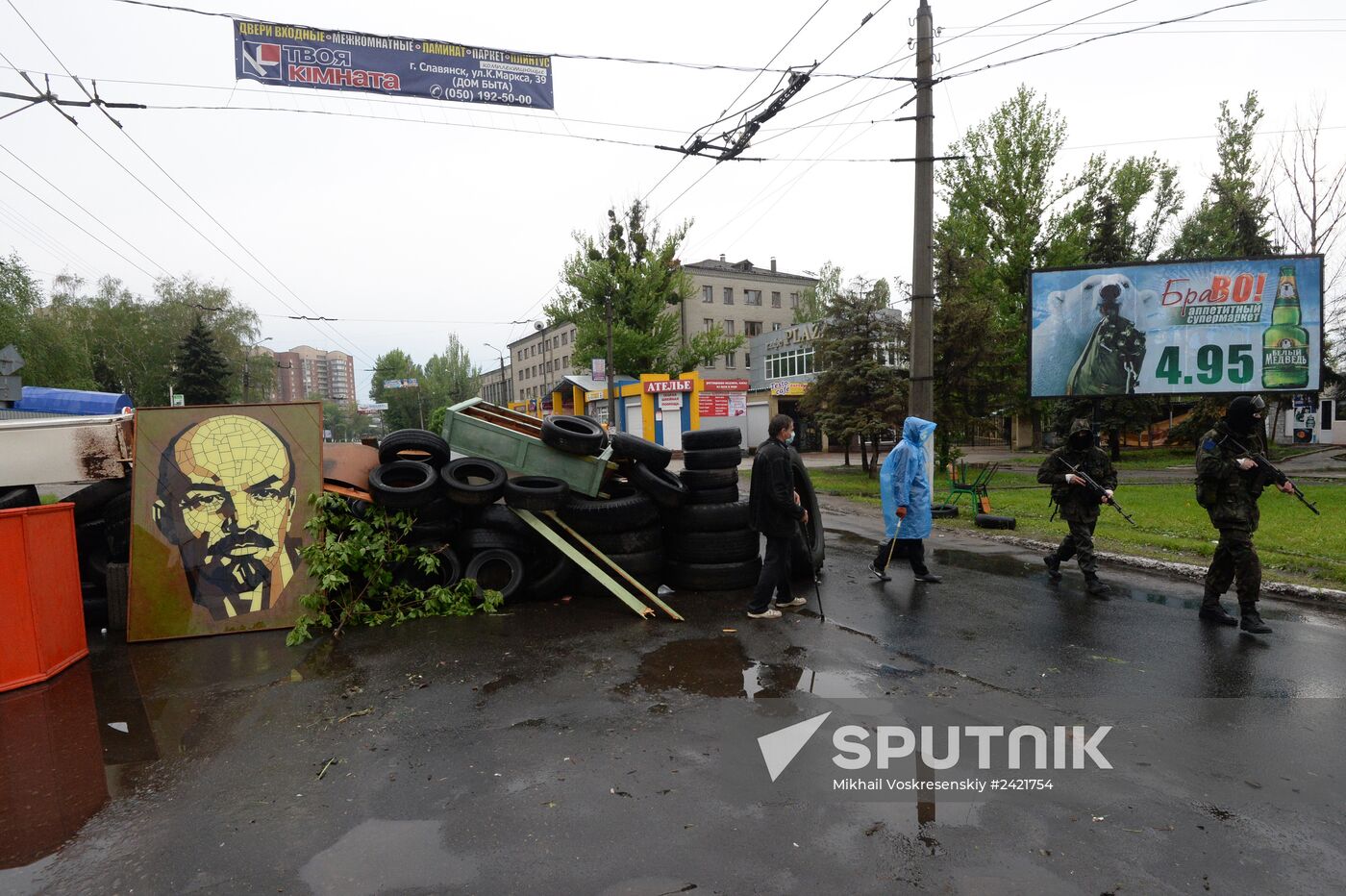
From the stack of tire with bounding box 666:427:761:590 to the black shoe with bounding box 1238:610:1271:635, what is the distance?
4.26 metres

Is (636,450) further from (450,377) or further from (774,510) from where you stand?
(450,377)

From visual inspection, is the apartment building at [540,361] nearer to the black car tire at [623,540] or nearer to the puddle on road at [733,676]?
the black car tire at [623,540]

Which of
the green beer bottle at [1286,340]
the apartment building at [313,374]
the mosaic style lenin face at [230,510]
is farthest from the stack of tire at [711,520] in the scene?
the apartment building at [313,374]

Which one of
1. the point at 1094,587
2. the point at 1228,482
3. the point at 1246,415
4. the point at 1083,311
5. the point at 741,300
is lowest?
the point at 1094,587

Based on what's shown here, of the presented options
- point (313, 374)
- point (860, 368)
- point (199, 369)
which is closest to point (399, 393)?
point (199, 369)

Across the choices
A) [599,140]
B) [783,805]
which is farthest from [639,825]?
[599,140]

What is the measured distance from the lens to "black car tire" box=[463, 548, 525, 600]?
22.2 feet

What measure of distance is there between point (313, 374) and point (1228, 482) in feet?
496

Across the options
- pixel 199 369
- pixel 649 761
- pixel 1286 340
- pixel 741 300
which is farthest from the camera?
pixel 741 300

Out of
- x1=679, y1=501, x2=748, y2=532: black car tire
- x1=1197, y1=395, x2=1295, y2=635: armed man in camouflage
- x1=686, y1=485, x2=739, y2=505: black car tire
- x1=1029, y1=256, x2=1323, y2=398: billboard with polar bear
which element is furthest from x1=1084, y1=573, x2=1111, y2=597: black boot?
x1=1029, y1=256, x2=1323, y2=398: billboard with polar bear

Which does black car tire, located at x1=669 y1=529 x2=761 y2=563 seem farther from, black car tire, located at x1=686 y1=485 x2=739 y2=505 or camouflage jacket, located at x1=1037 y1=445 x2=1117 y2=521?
camouflage jacket, located at x1=1037 y1=445 x2=1117 y2=521

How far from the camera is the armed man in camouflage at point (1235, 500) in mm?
5598

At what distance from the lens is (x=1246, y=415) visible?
580 centimetres

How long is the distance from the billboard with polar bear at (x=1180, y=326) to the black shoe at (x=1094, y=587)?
22.2 ft
